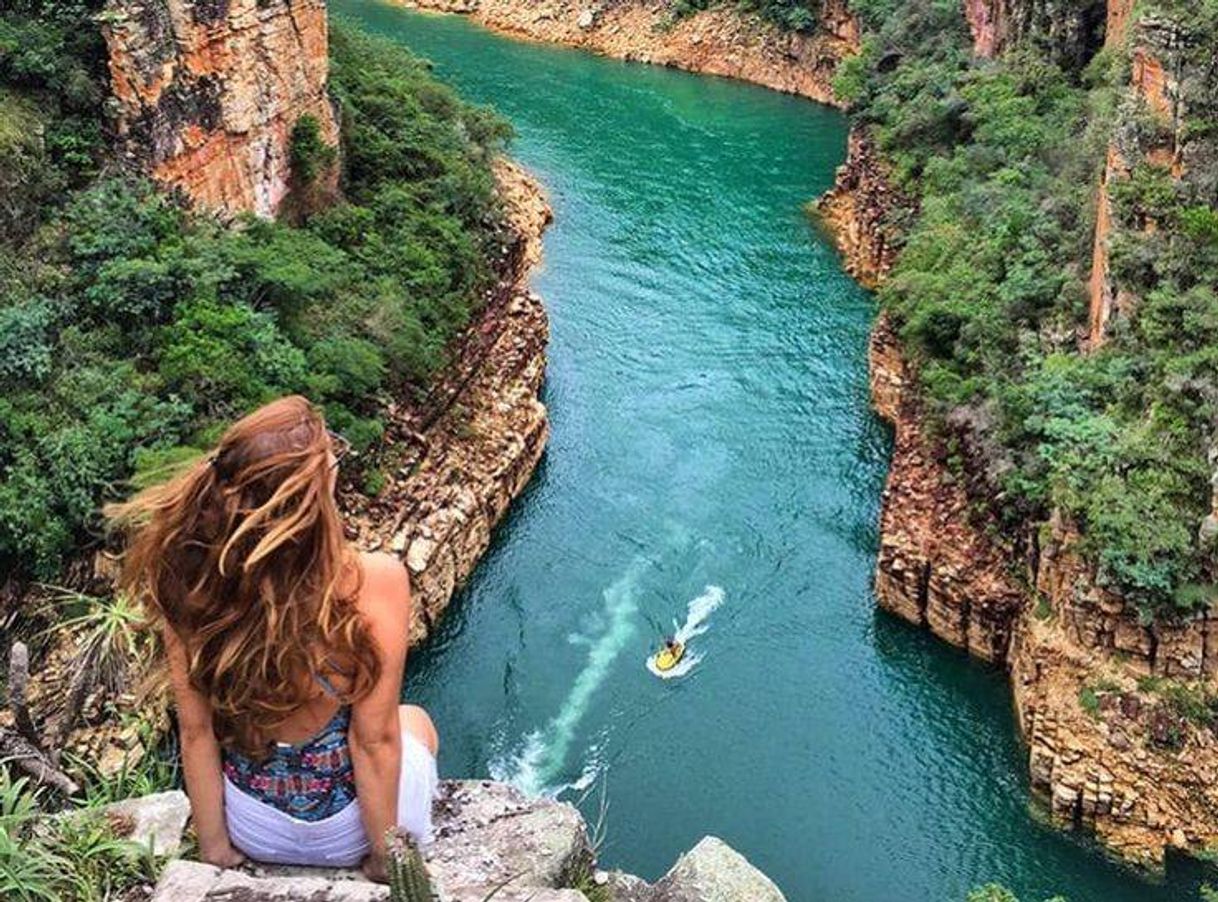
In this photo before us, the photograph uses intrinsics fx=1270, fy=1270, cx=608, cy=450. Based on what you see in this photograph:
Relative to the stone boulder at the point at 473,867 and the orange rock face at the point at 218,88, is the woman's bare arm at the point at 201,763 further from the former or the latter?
the orange rock face at the point at 218,88

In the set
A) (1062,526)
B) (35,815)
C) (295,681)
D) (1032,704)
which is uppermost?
(295,681)

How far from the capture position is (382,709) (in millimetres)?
4203

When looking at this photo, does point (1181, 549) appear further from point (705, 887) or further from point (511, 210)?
point (511, 210)

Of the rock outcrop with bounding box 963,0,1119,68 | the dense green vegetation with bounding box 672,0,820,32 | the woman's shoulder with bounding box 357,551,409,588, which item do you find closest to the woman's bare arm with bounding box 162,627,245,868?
the woman's shoulder with bounding box 357,551,409,588

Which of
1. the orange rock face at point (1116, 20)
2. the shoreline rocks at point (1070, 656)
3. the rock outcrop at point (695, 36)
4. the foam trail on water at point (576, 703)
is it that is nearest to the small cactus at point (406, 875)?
the foam trail on water at point (576, 703)

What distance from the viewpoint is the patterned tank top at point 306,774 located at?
14.1ft

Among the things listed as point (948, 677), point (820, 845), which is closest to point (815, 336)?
point (948, 677)

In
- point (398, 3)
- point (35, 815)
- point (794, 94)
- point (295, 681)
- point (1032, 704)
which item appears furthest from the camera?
point (398, 3)

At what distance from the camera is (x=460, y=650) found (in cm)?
1877

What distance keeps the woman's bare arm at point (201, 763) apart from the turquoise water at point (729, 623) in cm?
931

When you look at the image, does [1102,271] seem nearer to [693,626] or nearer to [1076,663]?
[1076,663]

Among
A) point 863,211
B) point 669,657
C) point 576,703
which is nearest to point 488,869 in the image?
point 576,703

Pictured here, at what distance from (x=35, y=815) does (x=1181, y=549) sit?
14.7 meters

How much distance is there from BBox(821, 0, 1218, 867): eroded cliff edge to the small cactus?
13.8m
